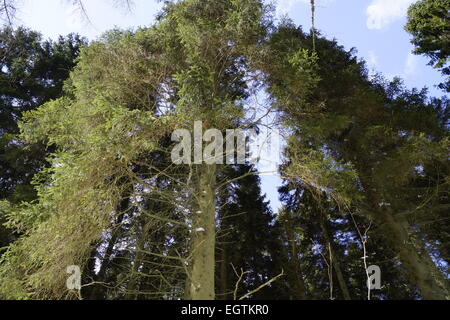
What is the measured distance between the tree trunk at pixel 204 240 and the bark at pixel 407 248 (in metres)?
4.60

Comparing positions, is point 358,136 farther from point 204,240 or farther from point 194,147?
point 204,240

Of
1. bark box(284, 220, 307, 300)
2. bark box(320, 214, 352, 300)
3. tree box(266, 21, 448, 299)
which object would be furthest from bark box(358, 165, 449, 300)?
bark box(284, 220, 307, 300)

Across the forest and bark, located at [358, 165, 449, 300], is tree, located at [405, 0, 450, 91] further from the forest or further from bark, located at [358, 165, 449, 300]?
bark, located at [358, 165, 449, 300]

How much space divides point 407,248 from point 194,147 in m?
5.76

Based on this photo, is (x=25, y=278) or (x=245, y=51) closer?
(x=25, y=278)

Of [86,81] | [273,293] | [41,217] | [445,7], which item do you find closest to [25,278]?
[41,217]

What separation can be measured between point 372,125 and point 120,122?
Answer: 274 inches

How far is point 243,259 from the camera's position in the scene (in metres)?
12.5

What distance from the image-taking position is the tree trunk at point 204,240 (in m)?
4.28

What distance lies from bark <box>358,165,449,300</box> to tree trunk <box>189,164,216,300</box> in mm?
4596

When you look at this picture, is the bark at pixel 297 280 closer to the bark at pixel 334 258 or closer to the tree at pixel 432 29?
the bark at pixel 334 258

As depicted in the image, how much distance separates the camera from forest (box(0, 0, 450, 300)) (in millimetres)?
4371

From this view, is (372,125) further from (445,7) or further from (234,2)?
(445,7)

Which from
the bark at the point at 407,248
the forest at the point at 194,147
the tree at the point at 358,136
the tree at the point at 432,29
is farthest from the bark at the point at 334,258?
the tree at the point at 432,29
